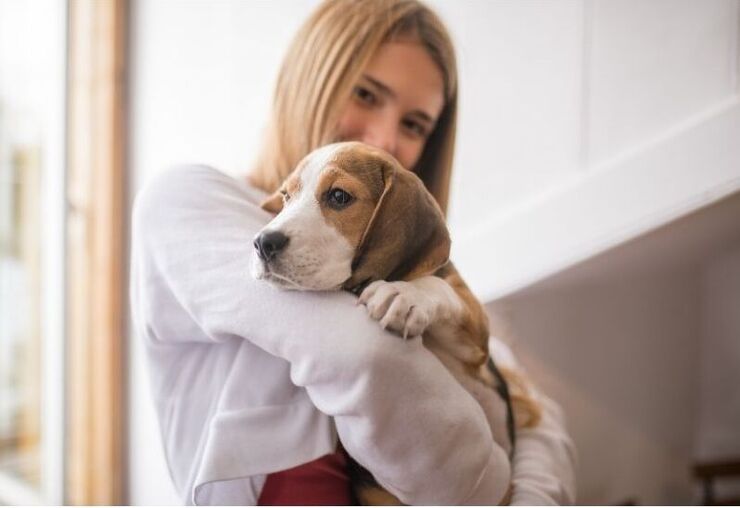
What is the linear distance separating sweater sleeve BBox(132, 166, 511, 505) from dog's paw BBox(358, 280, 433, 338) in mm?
12

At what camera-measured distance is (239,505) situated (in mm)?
735

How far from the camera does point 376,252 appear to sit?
0.67 m

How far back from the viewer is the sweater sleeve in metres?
0.63

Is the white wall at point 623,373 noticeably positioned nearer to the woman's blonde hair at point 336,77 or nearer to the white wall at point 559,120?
the white wall at point 559,120

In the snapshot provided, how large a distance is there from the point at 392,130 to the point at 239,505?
0.53m

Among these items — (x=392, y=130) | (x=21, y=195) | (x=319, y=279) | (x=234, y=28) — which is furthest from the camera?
(x=21, y=195)

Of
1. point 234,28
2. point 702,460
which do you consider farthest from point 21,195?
point 702,460

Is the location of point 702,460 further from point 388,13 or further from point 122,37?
point 122,37

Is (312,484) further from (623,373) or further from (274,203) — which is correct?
(623,373)

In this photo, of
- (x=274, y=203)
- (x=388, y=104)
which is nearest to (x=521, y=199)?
(x=388, y=104)

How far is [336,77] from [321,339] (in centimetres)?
35

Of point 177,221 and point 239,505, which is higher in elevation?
point 177,221

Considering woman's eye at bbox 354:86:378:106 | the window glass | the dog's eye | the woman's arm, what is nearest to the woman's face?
woman's eye at bbox 354:86:378:106

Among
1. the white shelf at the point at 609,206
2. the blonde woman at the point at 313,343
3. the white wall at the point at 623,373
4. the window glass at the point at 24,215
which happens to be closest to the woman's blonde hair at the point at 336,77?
the blonde woman at the point at 313,343
